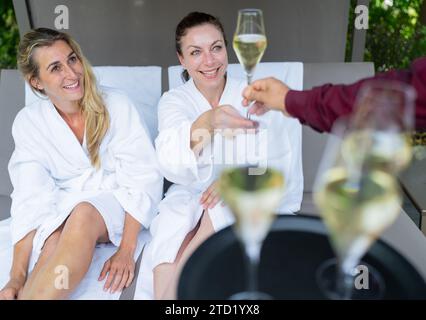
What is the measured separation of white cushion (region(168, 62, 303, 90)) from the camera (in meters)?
2.10

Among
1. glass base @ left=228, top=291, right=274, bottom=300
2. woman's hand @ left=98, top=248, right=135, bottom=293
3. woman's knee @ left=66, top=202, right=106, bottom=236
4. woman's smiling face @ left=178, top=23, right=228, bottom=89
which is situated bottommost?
woman's hand @ left=98, top=248, right=135, bottom=293

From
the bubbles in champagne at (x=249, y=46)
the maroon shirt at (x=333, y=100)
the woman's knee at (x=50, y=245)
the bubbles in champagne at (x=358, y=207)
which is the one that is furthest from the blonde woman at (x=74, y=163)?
the bubbles in champagne at (x=358, y=207)

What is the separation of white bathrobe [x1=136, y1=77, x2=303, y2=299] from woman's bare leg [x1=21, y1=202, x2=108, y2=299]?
20 centimetres

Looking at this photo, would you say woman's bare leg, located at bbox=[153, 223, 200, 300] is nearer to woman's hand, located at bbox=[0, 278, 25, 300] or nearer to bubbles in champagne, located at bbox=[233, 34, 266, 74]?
woman's hand, located at bbox=[0, 278, 25, 300]

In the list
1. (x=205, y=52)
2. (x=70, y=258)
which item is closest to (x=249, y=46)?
(x=205, y=52)

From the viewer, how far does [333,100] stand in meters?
1.23

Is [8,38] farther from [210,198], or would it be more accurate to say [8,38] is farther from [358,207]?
[358,207]

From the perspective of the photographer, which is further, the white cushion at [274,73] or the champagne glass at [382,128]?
the white cushion at [274,73]

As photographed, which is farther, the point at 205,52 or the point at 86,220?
the point at 205,52

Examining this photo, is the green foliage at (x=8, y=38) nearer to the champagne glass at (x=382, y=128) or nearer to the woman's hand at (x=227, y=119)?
the woman's hand at (x=227, y=119)

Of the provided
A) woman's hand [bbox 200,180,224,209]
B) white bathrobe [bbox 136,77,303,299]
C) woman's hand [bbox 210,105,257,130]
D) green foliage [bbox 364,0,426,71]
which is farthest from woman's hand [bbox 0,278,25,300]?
green foliage [bbox 364,0,426,71]

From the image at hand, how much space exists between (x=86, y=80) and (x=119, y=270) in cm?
70

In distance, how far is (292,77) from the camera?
210 cm

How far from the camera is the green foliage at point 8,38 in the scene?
11.1ft
